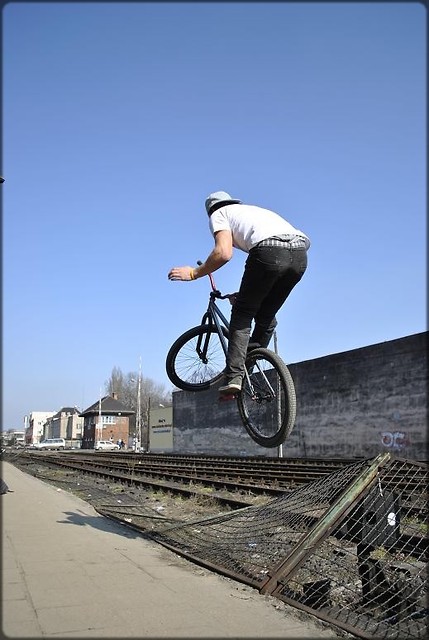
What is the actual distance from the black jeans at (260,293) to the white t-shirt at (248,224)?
147mm

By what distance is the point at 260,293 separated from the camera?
5.17m

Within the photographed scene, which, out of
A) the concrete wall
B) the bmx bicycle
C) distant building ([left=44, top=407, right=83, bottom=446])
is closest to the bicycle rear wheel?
the bmx bicycle

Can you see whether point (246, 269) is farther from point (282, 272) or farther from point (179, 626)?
point (179, 626)

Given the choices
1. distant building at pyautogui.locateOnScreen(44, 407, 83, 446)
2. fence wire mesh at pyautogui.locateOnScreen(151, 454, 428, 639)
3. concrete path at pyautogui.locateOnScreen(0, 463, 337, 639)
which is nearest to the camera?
concrete path at pyautogui.locateOnScreen(0, 463, 337, 639)

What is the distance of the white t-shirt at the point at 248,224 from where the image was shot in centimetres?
502

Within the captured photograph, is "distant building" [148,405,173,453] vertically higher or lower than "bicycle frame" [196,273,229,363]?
lower

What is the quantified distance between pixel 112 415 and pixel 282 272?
8500 centimetres

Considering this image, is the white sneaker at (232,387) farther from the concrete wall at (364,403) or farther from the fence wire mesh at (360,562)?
the concrete wall at (364,403)

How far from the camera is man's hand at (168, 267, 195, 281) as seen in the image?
5.33m

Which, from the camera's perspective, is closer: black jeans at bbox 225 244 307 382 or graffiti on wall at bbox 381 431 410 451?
black jeans at bbox 225 244 307 382

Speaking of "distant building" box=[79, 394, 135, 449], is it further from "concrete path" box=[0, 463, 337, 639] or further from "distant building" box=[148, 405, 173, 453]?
"concrete path" box=[0, 463, 337, 639]

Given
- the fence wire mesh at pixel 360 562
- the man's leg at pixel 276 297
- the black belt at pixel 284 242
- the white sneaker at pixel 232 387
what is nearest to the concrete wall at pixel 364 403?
the fence wire mesh at pixel 360 562

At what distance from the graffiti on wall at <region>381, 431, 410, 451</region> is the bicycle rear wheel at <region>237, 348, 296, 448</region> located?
2202 cm

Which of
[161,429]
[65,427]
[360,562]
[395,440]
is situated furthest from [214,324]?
[65,427]
